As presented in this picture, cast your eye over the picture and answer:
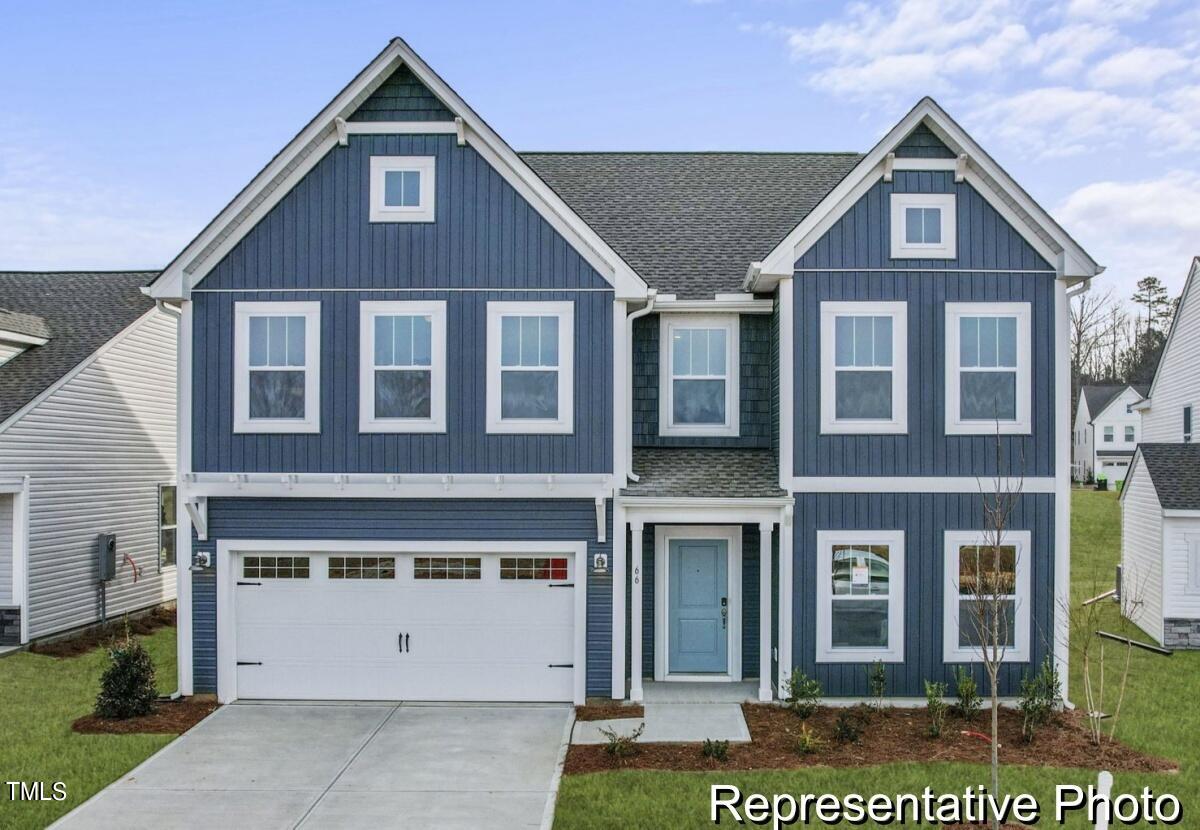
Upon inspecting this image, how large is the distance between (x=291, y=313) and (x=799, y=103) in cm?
1052

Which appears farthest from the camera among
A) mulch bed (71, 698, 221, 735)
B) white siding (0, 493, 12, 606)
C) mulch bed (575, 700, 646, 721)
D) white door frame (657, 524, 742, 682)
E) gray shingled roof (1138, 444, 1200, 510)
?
gray shingled roof (1138, 444, 1200, 510)

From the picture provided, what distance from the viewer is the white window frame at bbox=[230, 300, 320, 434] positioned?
11.7m

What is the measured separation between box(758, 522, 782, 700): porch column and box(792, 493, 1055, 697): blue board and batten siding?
1.34 ft

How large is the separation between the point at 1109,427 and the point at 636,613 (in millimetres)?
53598

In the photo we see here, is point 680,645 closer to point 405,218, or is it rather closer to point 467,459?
point 467,459

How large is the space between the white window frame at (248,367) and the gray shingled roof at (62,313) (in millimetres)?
5407

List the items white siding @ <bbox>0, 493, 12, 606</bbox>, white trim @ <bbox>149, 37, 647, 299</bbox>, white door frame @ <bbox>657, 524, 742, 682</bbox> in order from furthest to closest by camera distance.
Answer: white siding @ <bbox>0, 493, 12, 606</bbox> → white door frame @ <bbox>657, 524, 742, 682</bbox> → white trim @ <bbox>149, 37, 647, 299</bbox>

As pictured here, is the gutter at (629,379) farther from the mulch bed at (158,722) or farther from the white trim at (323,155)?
the mulch bed at (158,722)

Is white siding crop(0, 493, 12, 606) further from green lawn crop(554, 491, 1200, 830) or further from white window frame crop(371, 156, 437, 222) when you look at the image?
green lawn crop(554, 491, 1200, 830)

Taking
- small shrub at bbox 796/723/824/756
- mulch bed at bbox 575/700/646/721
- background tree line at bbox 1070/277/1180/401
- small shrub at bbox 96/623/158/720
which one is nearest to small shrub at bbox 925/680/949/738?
small shrub at bbox 796/723/824/756

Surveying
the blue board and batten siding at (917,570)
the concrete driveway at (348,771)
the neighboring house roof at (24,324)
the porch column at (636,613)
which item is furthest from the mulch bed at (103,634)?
the blue board and batten siding at (917,570)

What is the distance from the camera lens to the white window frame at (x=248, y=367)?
11711 millimetres

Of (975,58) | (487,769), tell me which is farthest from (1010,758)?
(975,58)

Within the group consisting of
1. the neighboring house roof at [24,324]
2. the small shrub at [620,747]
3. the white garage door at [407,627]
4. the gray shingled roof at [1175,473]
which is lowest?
the small shrub at [620,747]
